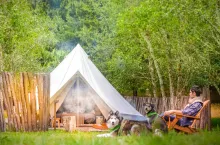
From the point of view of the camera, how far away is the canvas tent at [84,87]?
13781mm

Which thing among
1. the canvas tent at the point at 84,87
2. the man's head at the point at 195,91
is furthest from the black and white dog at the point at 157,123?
the canvas tent at the point at 84,87

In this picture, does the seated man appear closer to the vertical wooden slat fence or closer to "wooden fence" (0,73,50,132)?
the vertical wooden slat fence

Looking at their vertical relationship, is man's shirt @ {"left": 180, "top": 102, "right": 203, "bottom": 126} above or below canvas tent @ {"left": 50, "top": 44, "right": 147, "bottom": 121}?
below

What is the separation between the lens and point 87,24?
30.2 meters

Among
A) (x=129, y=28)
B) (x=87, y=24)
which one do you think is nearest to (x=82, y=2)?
(x=87, y=24)

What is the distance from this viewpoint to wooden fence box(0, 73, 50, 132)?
31.2 feet

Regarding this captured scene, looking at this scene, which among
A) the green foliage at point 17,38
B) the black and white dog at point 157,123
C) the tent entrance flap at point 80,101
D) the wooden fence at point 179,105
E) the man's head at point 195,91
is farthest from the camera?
the green foliage at point 17,38

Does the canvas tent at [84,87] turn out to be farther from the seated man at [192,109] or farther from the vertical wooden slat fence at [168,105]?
the seated man at [192,109]

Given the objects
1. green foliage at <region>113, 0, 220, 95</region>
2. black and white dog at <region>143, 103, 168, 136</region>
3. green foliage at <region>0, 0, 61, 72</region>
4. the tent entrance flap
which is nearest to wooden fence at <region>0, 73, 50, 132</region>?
black and white dog at <region>143, 103, 168, 136</region>

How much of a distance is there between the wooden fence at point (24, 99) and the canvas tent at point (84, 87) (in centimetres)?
363

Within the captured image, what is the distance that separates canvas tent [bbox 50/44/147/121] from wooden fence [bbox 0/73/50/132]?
3635mm

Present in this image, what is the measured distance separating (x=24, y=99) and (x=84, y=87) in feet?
16.4

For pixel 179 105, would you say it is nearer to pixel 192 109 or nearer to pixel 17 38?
pixel 192 109

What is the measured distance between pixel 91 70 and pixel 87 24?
15.9m
